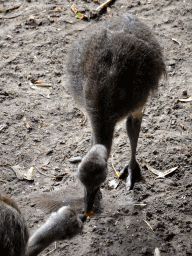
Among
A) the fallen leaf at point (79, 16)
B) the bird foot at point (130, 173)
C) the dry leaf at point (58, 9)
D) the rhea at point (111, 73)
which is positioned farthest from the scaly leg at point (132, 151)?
the dry leaf at point (58, 9)

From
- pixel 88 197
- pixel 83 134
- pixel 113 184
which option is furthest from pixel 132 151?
pixel 88 197

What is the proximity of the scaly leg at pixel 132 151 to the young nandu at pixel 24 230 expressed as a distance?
1.45m

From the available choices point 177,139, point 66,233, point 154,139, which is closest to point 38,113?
point 154,139

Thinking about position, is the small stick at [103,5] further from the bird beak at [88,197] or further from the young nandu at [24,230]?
the young nandu at [24,230]

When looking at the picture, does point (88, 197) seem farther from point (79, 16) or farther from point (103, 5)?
point (103, 5)

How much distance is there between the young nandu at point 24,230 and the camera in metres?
2.52

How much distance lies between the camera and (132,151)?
14.7 ft

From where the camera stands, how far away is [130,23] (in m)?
3.97

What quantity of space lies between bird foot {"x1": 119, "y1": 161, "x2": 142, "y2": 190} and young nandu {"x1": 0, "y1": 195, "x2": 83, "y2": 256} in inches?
55.9

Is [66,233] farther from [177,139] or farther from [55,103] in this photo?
[55,103]

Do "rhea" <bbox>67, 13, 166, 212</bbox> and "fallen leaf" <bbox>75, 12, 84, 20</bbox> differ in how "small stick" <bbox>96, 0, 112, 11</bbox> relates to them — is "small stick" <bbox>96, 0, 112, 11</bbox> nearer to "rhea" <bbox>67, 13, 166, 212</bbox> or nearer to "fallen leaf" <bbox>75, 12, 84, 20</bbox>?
"fallen leaf" <bbox>75, 12, 84, 20</bbox>

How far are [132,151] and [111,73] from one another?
133cm

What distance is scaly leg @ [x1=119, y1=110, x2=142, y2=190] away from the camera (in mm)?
4363

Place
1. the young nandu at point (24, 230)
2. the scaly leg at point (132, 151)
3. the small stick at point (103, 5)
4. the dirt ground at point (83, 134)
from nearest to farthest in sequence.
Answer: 1. the young nandu at point (24, 230)
2. the dirt ground at point (83, 134)
3. the scaly leg at point (132, 151)
4. the small stick at point (103, 5)
